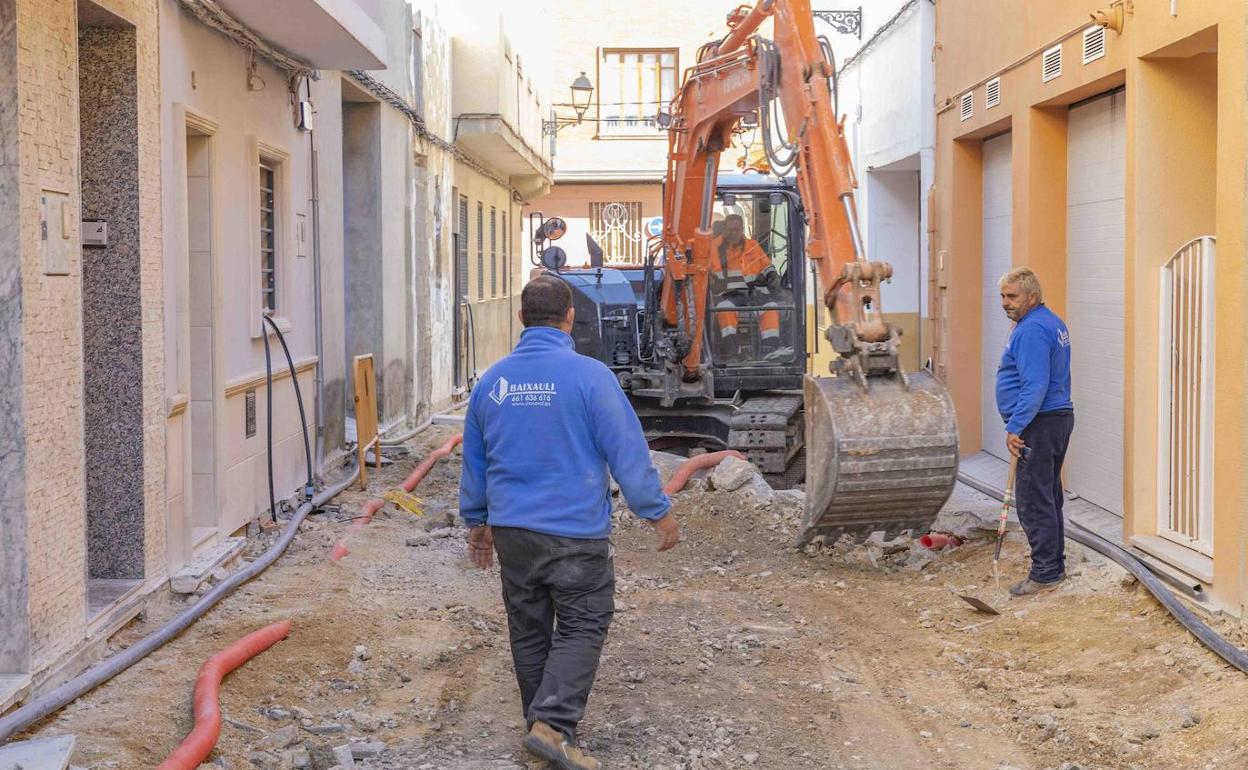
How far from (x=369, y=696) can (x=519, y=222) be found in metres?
27.2

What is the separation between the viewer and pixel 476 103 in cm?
2125

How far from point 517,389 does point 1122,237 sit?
5.57 meters

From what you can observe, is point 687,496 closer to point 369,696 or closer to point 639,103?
point 369,696

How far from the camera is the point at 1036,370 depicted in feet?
25.7

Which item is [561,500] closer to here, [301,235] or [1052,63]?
[1052,63]

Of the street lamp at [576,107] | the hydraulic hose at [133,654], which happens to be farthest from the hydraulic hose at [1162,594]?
the street lamp at [576,107]

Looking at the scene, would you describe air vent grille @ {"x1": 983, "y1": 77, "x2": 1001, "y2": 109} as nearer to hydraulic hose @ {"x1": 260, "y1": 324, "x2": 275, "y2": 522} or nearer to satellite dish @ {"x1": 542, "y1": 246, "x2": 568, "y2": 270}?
satellite dish @ {"x1": 542, "y1": 246, "x2": 568, "y2": 270}

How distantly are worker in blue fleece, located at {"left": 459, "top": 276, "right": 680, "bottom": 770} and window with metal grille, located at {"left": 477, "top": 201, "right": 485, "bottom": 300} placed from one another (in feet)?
63.8

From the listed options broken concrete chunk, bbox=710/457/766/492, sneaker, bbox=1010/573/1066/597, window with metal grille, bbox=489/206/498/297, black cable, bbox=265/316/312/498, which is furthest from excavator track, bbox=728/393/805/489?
window with metal grille, bbox=489/206/498/297

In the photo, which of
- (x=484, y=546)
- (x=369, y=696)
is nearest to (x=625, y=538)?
(x=369, y=696)

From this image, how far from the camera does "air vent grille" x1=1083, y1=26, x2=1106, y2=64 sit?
29.8ft

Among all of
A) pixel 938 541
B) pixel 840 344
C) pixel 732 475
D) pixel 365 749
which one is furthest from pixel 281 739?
pixel 732 475

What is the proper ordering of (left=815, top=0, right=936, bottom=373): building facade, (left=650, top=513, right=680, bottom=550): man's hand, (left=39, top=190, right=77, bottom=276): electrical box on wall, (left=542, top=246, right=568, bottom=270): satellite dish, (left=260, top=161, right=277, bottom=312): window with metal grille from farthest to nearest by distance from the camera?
(left=542, top=246, right=568, bottom=270): satellite dish
(left=815, top=0, right=936, bottom=373): building facade
(left=260, top=161, right=277, bottom=312): window with metal grille
(left=39, top=190, right=77, bottom=276): electrical box on wall
(left=650, top=513, right=680, bottom=550): man's hand

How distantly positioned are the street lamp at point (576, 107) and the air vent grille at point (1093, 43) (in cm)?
2142
